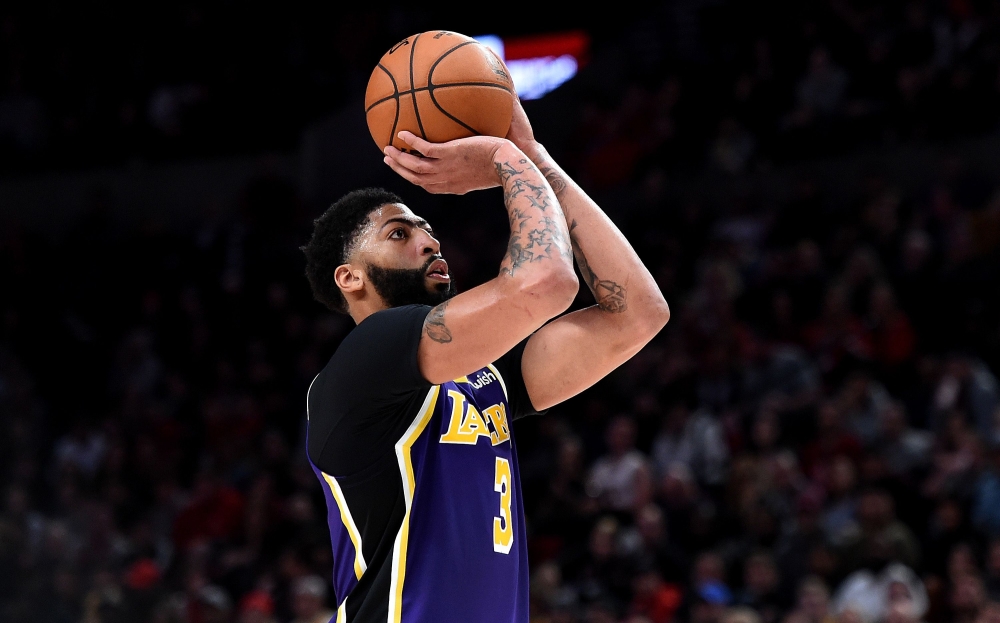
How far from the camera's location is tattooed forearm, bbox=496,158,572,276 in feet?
9.24

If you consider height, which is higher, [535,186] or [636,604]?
[535,186]

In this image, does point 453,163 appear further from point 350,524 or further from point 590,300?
point 590,300

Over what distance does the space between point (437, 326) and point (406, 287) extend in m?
0.40

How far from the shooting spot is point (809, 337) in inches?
392

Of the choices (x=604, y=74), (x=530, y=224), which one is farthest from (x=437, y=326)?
(x=604, y=74)

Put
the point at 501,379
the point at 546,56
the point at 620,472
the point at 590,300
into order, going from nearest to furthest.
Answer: the point at 501,379
the point at 620,472
the point at 590,300
the point at 546,56

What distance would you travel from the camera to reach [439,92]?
3.16m

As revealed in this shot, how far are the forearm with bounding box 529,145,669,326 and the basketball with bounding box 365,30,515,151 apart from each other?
0.93 feet

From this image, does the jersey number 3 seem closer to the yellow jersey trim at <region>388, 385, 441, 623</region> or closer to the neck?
the yellow jersey trim at <region>388, 385, 441, 623</region>

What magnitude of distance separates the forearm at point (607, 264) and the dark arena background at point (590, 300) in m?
4.87

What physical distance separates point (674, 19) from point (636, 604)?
28.3ft

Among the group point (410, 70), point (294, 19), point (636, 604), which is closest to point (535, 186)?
point (410, 70)

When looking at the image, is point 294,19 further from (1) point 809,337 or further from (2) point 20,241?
(1) point 809,337

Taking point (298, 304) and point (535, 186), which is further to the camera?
point (298, 304)
